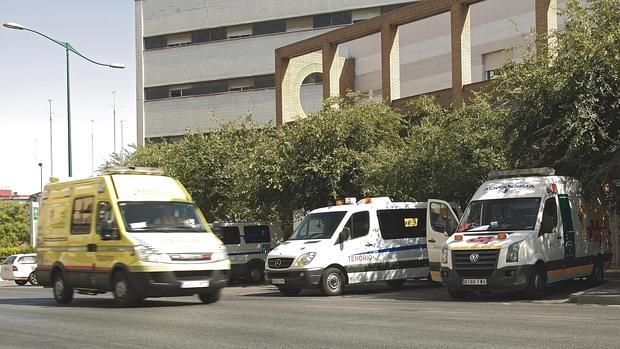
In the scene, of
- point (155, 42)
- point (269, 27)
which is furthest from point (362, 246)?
point (155, 42)

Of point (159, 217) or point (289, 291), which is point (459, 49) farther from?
point (159, 217)

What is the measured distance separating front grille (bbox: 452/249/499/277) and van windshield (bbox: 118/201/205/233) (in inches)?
206

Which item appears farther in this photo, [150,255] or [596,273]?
[596,273]

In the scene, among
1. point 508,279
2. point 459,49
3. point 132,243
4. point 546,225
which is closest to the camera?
point 132,243

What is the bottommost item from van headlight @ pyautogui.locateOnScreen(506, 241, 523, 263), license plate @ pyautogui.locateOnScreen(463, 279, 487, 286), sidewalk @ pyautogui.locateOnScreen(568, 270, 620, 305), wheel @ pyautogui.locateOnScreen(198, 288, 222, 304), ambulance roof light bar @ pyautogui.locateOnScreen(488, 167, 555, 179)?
sidewalk @ pyautogui.locateOnScreen(568, 270, 620, 305)

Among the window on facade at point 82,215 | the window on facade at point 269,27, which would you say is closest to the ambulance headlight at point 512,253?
the window on facade at point 82,215

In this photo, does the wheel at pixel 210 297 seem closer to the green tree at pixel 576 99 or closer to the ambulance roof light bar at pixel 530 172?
the ambulance roof light bar at pixel 530 172

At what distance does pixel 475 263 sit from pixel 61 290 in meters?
8.61

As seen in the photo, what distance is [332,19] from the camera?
58.9m

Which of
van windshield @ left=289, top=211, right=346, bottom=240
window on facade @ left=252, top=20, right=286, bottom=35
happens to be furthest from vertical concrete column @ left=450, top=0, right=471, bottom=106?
window on facade @ left=252, top=20, right=286, bottom=35

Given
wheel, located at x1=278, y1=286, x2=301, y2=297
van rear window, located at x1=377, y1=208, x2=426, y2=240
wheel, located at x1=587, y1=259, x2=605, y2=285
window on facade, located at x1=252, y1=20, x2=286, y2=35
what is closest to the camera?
wheel, located at x1=587, y1=259, x2=605, y2=285

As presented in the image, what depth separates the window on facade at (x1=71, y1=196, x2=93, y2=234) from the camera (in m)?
17.7

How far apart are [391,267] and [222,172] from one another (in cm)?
1270

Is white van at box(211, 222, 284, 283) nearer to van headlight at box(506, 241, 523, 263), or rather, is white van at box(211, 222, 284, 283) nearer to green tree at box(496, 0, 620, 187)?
green tree at box(496, 0, 620, 187)
